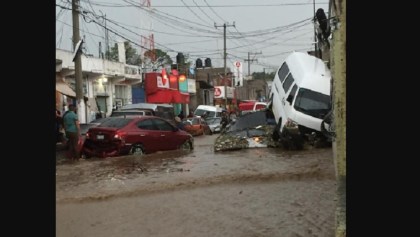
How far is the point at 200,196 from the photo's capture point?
370 inches

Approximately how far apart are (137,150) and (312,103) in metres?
5.41

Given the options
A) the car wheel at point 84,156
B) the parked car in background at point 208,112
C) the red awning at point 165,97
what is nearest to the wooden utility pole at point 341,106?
the car wheel at point 84,156

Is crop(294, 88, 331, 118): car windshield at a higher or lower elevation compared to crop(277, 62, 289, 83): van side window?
lower

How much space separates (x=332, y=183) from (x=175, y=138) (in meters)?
8.35

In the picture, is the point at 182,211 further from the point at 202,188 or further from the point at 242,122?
the point at 242,122

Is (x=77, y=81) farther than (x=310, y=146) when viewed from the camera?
Yes

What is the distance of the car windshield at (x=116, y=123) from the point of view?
15.5m

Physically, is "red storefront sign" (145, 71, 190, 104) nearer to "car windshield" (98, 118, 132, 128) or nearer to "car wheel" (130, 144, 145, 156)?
"car windshield" (98, 118, 132, 128)

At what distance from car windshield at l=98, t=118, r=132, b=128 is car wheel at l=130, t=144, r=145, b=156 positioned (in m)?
0.76

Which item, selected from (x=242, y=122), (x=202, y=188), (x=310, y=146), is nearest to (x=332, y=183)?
(x=202, y=188)

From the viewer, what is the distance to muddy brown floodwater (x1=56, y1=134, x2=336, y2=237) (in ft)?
22.9

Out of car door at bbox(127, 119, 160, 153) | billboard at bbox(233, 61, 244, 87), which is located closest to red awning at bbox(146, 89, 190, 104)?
car door at bbox(127, 119, 160, 153)
